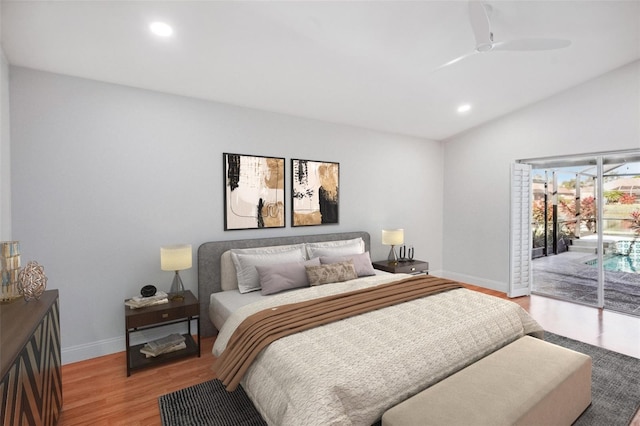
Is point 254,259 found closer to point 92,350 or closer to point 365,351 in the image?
point 92,350

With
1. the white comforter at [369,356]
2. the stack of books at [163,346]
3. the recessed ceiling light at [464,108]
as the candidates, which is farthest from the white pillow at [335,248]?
the recessed ceiling light at [464,108]

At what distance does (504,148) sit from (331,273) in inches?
139

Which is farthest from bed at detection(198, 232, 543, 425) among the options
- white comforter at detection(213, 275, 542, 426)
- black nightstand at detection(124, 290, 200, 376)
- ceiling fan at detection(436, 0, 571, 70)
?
ceiling fan at detection(436, 0, 571, 70)

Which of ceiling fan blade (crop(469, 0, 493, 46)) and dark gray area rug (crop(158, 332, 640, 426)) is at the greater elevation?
ceiling fan blade (crop(469, 0, 493, 46))

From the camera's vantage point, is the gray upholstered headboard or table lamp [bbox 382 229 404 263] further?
table lamp [bbox 382 229 404 263]

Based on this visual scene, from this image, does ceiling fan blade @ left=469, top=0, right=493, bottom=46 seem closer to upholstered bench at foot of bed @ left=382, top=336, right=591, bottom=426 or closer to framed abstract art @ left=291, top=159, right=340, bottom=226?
upholstered bench at foot of bed @ left=382, top=336, right=591, bottom=426

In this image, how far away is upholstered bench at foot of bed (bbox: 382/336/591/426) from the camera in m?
1.58

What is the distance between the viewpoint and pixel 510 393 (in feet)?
5.70

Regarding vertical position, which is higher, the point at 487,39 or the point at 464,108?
the point at 464,108

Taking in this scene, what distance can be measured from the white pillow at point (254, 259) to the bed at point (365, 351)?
0.61 ft

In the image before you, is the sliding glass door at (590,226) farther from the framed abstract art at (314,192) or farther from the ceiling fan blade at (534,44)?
the framed abstract art at (314,192)

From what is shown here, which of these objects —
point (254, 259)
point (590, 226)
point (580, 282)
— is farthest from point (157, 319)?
point (580, 282)

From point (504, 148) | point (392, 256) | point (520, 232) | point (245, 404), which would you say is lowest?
point (245, 404)

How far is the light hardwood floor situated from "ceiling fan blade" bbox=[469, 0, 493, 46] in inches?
112
